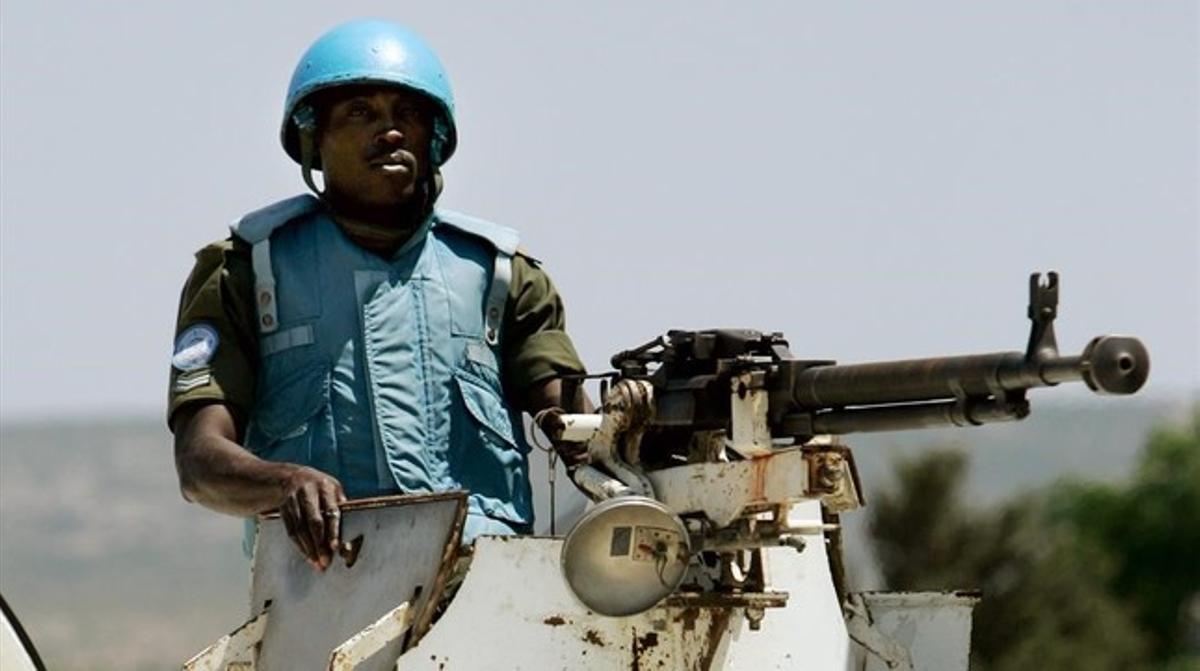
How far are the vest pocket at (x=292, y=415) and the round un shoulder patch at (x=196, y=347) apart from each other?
0.25 metres

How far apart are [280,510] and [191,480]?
750 millimetres

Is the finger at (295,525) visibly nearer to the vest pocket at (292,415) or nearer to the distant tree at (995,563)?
the vest pocket at (292,415)

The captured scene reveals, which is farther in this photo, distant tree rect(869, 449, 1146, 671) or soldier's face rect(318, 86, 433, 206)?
distant tree rect(869, 449, 1146, 671)

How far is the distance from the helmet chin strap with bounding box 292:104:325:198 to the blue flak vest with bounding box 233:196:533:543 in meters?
0.25

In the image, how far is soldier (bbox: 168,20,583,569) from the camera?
42.8 feet

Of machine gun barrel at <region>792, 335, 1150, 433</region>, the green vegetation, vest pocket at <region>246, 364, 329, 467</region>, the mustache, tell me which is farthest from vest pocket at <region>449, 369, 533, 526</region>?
the green vegetation

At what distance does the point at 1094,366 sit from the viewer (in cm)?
1059

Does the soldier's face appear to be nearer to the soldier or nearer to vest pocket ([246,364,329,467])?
the soldier

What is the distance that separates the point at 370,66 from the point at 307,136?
1.55 feet

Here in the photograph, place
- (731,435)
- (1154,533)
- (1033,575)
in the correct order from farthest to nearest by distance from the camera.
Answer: (1154,533), (1033,575), (731,435)

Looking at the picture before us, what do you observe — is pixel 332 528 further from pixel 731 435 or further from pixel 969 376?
pixel 969 376

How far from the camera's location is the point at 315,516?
1198cm

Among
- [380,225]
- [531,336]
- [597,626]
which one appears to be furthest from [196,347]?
[597,626]

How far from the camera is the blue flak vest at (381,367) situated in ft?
42.9
